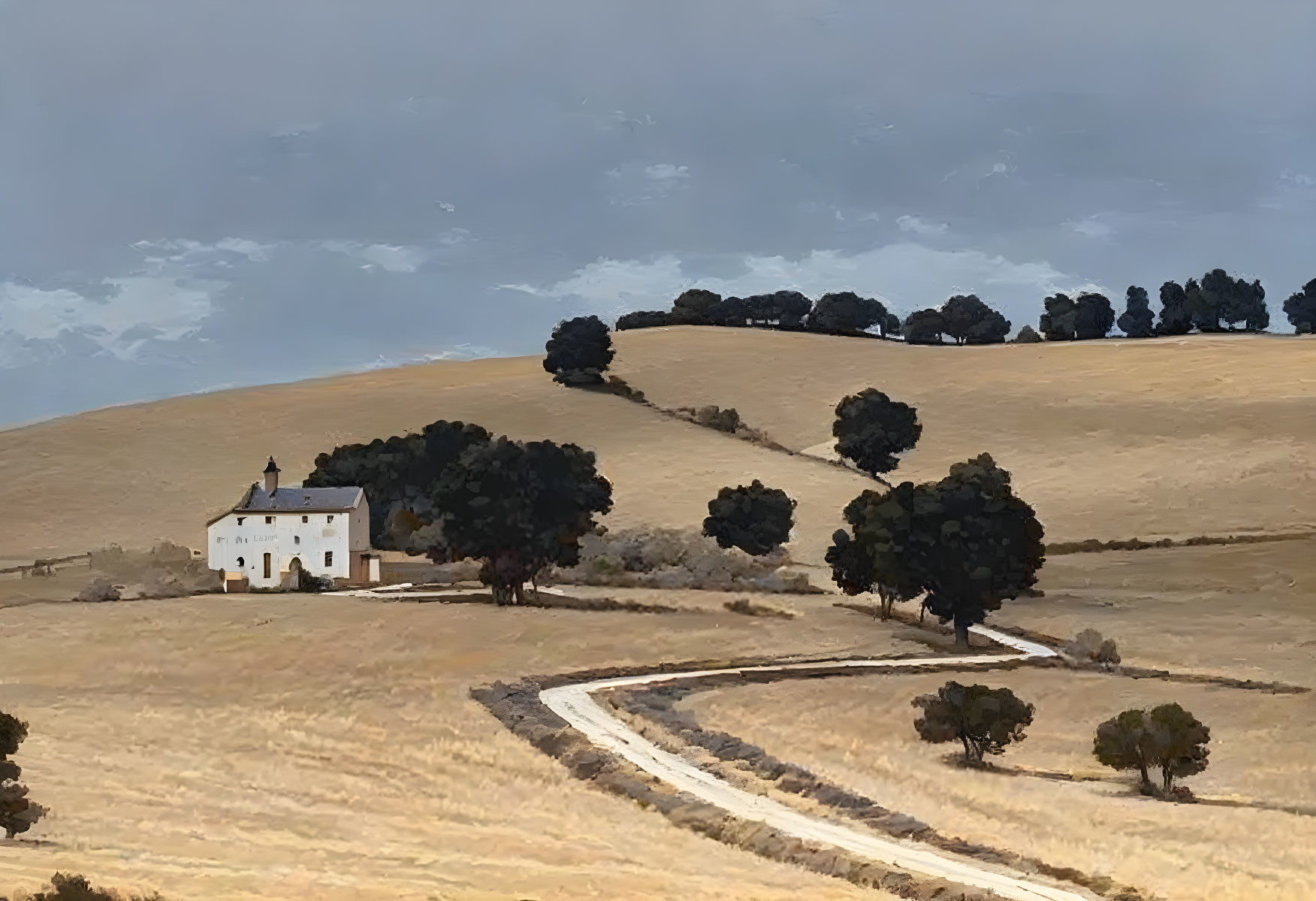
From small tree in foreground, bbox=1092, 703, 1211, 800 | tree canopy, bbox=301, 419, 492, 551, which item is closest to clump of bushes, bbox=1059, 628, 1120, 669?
small tree in foreground, bbox=1092, 703, 1211, 800

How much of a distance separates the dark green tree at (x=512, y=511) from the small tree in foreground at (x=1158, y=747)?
37.1 meters

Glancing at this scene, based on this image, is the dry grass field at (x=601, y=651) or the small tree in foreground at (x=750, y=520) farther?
the small tree in foreground at (x=750, y=520)

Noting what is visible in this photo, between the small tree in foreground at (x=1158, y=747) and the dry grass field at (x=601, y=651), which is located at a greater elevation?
the dry grass field at (x=601, y=651)

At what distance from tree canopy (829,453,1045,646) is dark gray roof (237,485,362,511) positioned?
29.7 meters

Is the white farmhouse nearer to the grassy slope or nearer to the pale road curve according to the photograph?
the grassy slope

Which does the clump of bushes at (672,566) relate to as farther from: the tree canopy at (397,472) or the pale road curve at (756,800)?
the pale road curve at (756,800)

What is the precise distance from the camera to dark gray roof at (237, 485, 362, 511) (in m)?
88.8

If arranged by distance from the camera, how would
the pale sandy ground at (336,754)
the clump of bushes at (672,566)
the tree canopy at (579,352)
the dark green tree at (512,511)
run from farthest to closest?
1. the tree canopy at (579,352)
2. the clump of bushes at (672,566)
3. the dark green tree at (512,511)
4. the pale sandy ground at (336,754)

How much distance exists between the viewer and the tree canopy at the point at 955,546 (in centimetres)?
7088

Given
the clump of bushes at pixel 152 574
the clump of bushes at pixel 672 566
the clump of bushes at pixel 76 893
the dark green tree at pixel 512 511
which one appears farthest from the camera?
the clump of bushes at pixel 672 566

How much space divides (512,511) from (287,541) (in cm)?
1891

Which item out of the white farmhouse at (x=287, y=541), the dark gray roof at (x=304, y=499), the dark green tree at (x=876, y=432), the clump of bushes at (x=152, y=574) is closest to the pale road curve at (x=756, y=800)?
the clump of bushes at (x=152, y=574)

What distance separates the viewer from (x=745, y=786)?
3584 cm

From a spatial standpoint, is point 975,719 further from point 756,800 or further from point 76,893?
point 76,893
